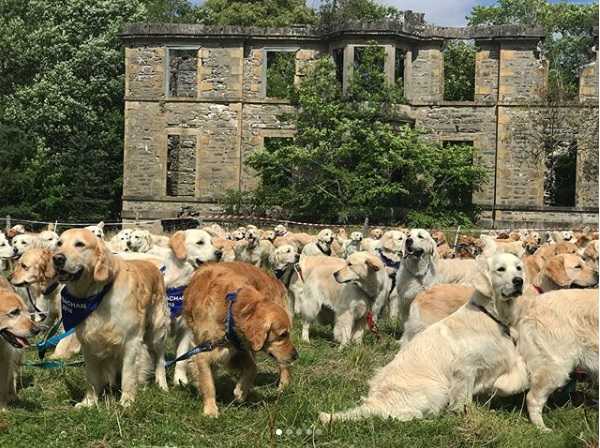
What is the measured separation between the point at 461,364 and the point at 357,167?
24518 mm

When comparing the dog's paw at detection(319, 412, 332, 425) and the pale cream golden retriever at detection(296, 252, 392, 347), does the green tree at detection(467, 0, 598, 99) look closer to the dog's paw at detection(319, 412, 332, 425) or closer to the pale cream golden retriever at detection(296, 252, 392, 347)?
the pale cream golden retriever at detection(296, 252, 392, 347)

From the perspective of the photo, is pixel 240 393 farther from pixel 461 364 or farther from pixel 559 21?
pixel 559 21

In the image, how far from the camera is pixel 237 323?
7094 millimetres

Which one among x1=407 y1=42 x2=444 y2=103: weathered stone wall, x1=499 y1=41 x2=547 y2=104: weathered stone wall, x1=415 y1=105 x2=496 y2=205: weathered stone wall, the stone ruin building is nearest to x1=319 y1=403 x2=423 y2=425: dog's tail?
the stone ruin building

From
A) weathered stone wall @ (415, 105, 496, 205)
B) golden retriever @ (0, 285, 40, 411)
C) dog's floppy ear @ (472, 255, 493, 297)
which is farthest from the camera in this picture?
weathered stone wall @ (415, 105, 496, 205)

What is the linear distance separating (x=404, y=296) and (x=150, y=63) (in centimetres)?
2596

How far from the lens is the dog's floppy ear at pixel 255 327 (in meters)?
6.93

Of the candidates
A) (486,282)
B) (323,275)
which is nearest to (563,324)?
(486,282)

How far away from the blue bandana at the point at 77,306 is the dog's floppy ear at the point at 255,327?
1.28 m

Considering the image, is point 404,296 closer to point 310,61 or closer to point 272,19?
point 310,61

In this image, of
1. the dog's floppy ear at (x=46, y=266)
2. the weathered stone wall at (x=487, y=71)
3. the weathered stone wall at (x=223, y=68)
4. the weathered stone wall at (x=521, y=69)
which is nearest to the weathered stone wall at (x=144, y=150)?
the weathered stone wall at (x=223, y=68)

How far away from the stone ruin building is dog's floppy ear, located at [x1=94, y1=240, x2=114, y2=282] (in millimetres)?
26588

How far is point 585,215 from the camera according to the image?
3281 centimetres

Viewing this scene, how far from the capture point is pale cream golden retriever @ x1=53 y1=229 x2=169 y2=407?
717 centimetres
